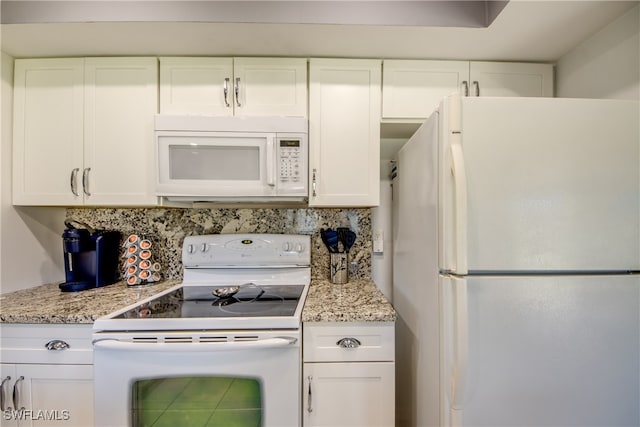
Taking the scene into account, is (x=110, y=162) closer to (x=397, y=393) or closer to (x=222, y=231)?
(x=222, y=231)

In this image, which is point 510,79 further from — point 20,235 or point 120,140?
point 20,235

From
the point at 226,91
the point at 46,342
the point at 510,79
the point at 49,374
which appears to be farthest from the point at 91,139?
the point at 510,79

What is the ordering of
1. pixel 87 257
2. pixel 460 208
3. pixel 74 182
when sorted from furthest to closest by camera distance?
pixel 87 257, pixel 74 182, pixel 460 208

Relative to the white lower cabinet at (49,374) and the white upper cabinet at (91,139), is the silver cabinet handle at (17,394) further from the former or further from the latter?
the white upper cabinet at (91,139)

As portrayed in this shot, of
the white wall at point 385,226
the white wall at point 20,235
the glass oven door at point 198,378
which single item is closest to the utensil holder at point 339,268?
the white wall at point 385,226

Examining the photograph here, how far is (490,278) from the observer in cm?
95

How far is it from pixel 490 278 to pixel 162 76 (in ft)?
6.09

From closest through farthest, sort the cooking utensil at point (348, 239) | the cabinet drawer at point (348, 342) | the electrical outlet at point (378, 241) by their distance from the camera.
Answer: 1. the cabinet drawer at point (348, 342)
2. the cooking utensil at point (348, 239)
3. the electrical outlet at point (378, 241)

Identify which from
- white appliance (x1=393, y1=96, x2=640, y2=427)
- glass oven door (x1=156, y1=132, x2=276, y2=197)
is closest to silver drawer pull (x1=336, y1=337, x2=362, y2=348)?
white appliance (x1=393, y1=96, x2=640, y2=427)

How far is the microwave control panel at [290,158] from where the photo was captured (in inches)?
57.5

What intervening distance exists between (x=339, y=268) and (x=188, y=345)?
881mm

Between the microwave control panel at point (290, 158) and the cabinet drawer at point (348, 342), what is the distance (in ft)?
2.44

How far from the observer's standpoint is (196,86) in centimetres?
154

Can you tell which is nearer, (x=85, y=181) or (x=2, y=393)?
(x=2, y=393)
